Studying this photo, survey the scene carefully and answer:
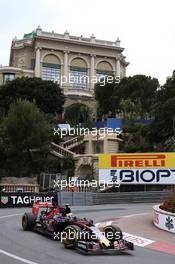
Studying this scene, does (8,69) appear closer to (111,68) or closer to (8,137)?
(111,68)

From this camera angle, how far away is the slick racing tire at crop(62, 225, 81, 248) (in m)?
13.6

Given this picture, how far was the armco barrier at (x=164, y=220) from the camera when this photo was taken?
750 inches

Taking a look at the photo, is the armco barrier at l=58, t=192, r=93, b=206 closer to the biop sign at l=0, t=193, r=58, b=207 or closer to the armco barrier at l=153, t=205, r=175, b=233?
the biop sign at l=0, t=193, r=58, b=207

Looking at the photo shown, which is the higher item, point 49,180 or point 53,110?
point 53,110

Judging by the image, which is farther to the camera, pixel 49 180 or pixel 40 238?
pixel 49 180

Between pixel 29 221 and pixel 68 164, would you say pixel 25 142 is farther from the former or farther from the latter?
pixel 29 221

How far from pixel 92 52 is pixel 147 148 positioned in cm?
5396

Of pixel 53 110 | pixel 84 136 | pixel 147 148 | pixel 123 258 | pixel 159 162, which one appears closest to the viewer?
pixel 123 258

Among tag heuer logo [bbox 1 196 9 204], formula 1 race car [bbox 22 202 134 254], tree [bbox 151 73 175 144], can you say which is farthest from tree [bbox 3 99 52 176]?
formula 1 race car [bbox 22 202 134 254]

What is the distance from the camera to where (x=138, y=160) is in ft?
136

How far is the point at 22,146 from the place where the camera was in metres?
47.4

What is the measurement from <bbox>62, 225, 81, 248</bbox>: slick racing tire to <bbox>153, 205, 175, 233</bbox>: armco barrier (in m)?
6.49

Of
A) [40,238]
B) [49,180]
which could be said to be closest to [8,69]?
[49,180]

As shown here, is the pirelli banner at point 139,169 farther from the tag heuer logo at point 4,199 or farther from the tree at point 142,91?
the tree at point 142,91
